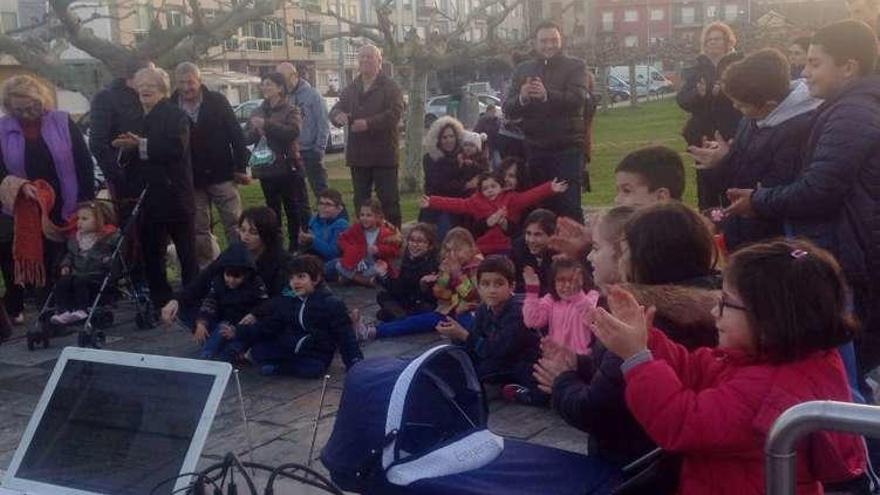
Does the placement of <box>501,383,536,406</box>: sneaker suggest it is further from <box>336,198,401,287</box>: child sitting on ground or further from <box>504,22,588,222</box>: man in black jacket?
<box>336,198,401,287</box>: child sitting on ground

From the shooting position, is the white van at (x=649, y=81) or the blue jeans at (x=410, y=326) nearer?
the blue jeans at (x=410, y=326)

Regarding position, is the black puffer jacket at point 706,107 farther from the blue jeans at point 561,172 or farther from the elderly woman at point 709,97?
the blue jeans at point 561,172

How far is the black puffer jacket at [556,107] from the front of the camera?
28.7ft

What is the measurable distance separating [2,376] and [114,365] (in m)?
3.46

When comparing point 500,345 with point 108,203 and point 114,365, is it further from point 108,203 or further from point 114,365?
point 108,203

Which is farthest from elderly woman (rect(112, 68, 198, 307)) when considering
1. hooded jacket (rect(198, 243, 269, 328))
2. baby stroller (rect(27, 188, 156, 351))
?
hooded jacket (rect(198, 243, 269, 328))

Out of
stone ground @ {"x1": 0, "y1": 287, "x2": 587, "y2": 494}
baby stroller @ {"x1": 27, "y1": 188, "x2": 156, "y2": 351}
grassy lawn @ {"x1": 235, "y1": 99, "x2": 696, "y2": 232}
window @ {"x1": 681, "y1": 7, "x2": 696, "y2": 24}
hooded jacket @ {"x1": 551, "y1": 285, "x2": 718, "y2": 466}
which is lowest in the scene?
grassy lawn @ {"x1": 235, "y1": 99, "x2": 696, "y2": 232}

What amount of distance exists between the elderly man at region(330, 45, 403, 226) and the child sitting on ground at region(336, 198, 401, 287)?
837 mm

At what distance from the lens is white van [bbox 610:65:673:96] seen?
189 feet

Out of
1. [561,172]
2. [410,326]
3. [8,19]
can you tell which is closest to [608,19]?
[8,19]

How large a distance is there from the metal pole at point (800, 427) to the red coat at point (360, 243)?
6.77 metres

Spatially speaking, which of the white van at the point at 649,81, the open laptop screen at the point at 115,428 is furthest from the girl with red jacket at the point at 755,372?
the white van at the point at 649,81

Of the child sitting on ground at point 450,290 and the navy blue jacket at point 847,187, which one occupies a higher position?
the navy blue jacket at point 847,187

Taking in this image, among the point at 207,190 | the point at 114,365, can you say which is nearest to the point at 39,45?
the point at 207,190
